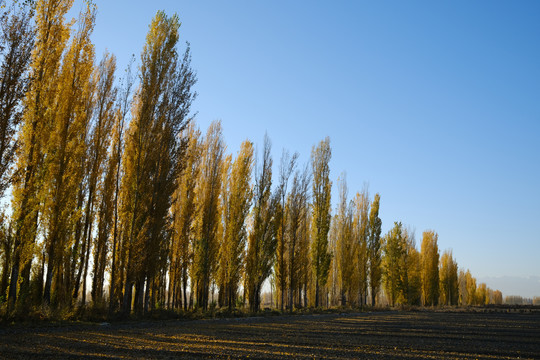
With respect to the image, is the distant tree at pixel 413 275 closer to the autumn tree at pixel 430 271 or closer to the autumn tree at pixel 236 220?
the autumn tree at pixel 430 271

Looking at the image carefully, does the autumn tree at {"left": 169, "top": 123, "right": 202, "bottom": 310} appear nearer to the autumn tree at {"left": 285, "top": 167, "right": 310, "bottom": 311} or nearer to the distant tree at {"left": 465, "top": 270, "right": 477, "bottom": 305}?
the autumn tree at {"left": 285, "top": 167, "right": 310, "bottom": 311}

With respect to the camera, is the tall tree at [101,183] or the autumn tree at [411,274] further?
the autumn tree at [411,274]

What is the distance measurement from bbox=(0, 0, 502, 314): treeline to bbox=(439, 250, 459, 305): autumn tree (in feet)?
118

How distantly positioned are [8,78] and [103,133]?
27.2 feet

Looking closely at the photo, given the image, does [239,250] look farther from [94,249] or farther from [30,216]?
[30,216]

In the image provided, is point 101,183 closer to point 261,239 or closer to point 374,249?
point 261,239

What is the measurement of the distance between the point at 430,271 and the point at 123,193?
143 feet

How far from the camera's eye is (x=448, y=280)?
57625 millimetres

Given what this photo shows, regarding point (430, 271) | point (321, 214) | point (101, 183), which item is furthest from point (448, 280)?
point (101, 183)

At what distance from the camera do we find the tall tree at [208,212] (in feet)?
72.4

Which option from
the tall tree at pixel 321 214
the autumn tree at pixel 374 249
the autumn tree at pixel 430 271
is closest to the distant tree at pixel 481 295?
the autumn tree at pixel 430 271

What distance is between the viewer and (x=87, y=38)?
16.3m

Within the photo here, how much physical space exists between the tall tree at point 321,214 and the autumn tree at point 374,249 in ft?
30.5

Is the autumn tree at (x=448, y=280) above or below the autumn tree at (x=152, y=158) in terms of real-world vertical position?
below
